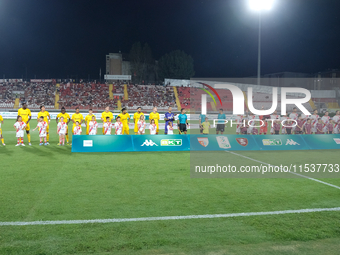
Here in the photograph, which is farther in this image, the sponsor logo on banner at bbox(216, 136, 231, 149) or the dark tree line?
the dark tree line

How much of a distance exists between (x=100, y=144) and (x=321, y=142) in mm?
10150

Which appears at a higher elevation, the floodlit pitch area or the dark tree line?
the dark tree line

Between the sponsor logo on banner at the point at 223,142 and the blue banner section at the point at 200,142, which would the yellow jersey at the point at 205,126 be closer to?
the blue banner section at the point at 200,142

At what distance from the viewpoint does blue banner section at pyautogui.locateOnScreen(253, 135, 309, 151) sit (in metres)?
13.9

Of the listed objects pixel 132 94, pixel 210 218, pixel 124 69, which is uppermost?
pixel 124 69

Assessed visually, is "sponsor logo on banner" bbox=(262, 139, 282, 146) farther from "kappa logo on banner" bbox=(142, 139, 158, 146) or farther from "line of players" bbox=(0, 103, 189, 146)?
"kappa logo on banner" bbox=(142, 139, 158, 146)

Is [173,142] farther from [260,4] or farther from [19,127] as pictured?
[260,4]

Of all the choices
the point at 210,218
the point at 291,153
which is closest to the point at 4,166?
the point at 210,218

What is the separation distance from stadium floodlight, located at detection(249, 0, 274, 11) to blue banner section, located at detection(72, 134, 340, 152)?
12934 mm

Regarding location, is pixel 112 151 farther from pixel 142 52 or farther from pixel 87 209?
pixel 142 52

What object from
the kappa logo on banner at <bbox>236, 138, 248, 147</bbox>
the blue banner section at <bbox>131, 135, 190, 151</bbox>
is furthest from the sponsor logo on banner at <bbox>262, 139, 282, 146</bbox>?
the blue banner section at <bbox>131, 135, 190, 151</bbox>

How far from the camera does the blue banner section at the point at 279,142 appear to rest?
1388cm

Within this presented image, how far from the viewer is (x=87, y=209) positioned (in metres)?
5.76

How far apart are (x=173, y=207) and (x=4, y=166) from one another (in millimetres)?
6686
